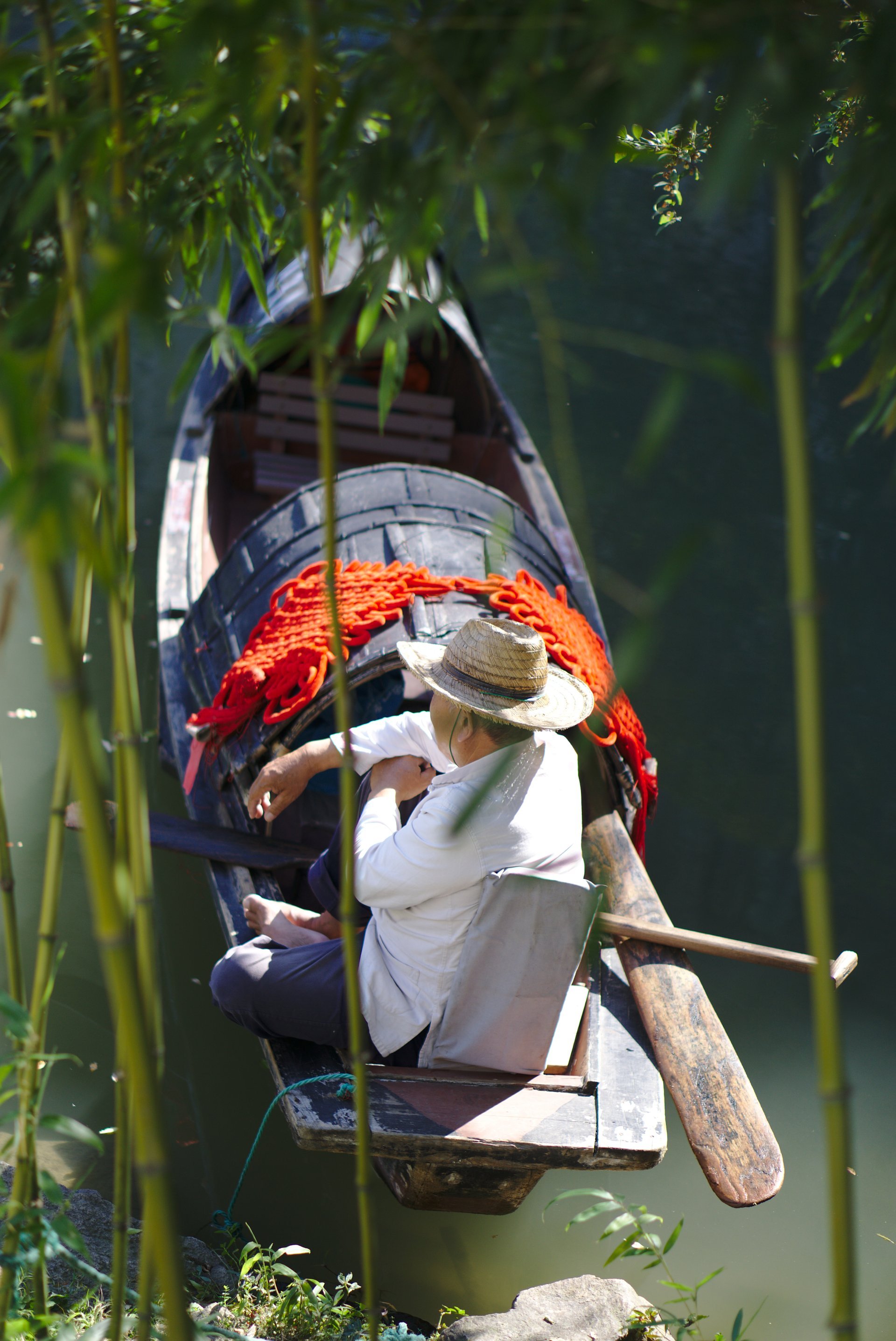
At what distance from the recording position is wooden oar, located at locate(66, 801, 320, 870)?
253cm

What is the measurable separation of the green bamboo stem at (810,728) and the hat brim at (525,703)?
1056 millimetres

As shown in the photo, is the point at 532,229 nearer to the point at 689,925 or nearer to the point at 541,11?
the point at 689,925

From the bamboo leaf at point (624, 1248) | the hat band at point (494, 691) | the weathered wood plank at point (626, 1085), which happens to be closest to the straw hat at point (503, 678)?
the hat band at point (494, 691)

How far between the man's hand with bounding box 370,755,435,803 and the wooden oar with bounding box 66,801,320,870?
51 centimetres

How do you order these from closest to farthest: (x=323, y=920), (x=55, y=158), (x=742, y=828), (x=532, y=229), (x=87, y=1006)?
(x=55, y=158)
(x=323, y=920)
(x=87, y=1006)
(x=742, y=828)
(x=532, y=229)

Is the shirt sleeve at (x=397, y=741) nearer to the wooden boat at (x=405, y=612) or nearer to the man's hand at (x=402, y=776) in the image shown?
the man's hand at (x=402, y=776)

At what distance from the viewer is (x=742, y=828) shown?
13.6 ft

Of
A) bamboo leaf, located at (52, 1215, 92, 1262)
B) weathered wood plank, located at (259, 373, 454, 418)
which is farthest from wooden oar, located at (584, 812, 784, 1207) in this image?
weathered wood plank, located at (259, 373, 454, 418)

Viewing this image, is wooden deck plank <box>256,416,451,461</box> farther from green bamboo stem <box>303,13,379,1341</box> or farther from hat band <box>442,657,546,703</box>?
green bamboo stem <box>303,13,379,1341</box>

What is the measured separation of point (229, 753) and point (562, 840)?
3.82 feet

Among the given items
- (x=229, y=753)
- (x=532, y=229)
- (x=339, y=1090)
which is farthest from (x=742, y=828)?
(x=532, y=229)

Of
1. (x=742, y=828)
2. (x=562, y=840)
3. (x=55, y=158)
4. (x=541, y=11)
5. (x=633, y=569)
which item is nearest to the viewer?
(x=541, y=11)

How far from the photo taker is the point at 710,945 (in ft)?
7.70

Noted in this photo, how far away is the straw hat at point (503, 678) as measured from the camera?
1822 mm
